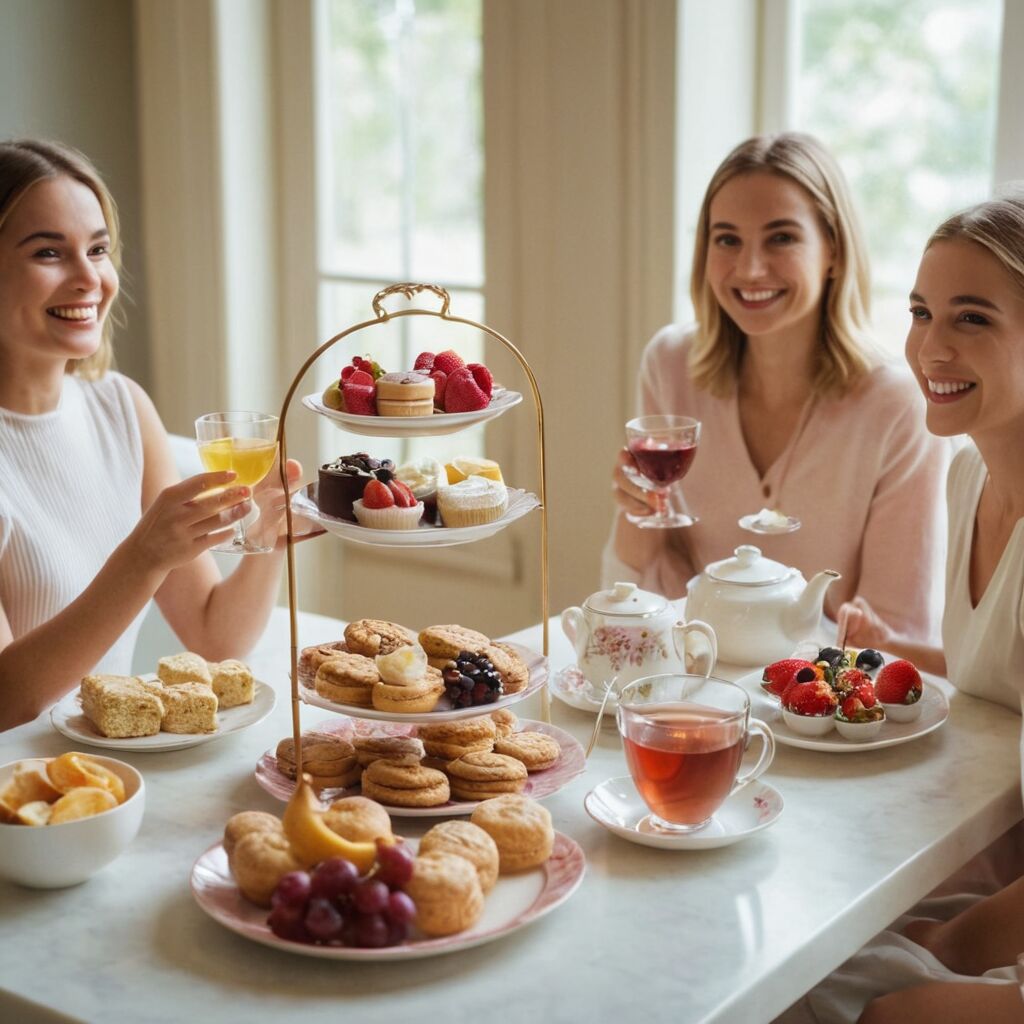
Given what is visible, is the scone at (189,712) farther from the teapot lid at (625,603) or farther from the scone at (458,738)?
the teapot lid at (625,603)

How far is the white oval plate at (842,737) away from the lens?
157 cm

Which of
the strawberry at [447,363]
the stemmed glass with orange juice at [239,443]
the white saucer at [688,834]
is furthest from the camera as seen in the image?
the stemmed glass with orange juice at [239,443]

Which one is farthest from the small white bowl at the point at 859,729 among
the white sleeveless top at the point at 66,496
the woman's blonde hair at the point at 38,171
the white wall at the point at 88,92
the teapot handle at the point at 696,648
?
the white wall at the point at 88,92

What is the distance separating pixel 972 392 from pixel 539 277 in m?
1.66

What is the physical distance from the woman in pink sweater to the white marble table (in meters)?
1.00

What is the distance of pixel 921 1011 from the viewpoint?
140 centimetres

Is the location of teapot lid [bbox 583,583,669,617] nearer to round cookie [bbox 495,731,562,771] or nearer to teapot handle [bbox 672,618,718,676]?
teapot handle [bbox 672,618,718,676]

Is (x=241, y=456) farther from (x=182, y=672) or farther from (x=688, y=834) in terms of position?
(x=688, y=834)

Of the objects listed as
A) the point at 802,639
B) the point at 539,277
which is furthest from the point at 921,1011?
the point at 539,277

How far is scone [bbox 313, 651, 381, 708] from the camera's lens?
4.63 ft

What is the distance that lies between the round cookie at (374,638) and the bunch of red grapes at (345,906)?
14.4 inches

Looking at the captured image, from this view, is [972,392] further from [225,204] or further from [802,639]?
[225,204]

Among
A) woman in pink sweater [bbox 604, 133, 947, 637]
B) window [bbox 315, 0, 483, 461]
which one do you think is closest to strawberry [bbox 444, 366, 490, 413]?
woman in pink sweater [bbox 604, 133, 947, 637]

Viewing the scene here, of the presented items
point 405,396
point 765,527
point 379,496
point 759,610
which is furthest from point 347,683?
point 765,527
